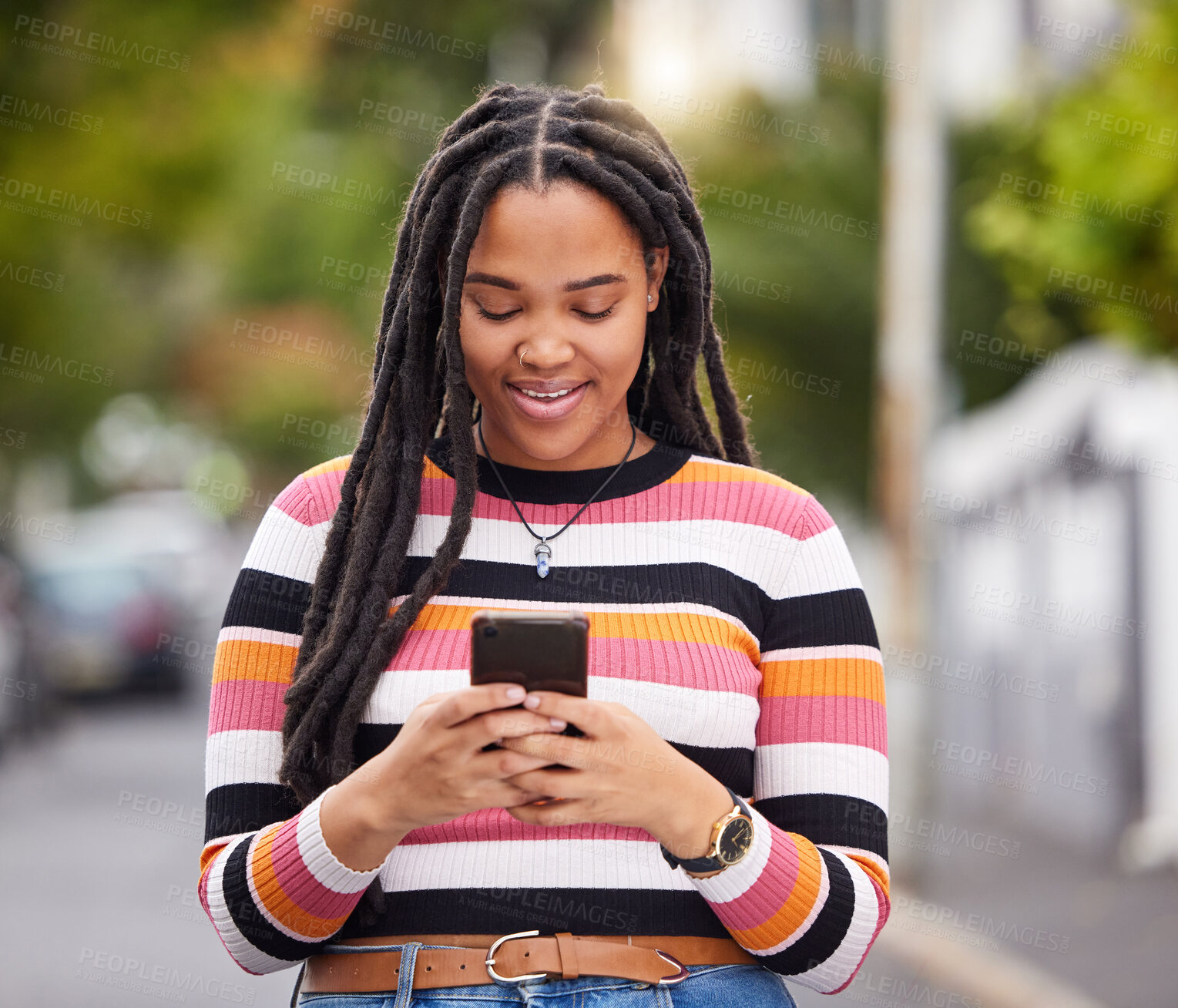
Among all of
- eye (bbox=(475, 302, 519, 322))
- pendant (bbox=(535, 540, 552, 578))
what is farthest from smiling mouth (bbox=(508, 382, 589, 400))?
pendant (bbox=(535, 540, 552, 578))

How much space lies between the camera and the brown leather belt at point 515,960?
187 cm

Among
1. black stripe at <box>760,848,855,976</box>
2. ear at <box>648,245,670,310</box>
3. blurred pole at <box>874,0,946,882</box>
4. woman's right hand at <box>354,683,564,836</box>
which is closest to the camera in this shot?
woman's right hand at <box>354,683,564,836</box>

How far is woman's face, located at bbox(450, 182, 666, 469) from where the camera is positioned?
207cm

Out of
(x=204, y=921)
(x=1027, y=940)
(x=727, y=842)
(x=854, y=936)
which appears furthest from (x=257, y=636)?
(x=1027, y=940)

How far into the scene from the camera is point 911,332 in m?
8.48

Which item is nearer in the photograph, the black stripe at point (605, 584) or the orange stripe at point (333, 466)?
the black stripe at point (605, 584)

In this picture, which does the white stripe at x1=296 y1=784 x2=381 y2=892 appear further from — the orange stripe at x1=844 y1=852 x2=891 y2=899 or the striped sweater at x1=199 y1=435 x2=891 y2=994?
the orange stripe at x1=844 y1=852 x2=891 y2=899

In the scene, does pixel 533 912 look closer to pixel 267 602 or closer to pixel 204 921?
pixel 267 602

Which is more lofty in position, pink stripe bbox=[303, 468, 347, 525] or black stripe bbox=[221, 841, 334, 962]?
pink stripe bbox=[303, 468, 347, 525]

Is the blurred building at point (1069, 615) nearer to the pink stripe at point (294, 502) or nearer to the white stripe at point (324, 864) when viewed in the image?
the pink stripe at point (294, 502)

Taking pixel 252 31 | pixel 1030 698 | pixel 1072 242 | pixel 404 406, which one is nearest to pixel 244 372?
pixel 252 31

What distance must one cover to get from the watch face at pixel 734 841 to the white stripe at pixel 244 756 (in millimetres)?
637

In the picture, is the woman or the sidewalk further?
the sidewalk

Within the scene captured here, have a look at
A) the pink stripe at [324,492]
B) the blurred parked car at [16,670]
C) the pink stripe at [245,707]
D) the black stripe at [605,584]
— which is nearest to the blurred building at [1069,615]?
the black stripe at [605,584]
